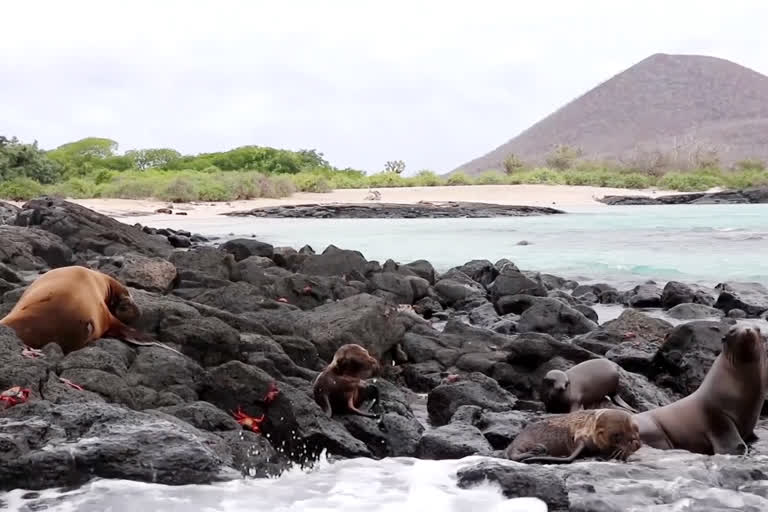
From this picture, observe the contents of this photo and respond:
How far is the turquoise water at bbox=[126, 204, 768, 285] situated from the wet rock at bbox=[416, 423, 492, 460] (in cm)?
1143

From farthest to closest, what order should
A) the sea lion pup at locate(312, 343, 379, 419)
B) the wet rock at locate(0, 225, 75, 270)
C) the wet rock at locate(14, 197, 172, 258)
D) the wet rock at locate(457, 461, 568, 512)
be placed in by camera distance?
the wet rock at locate(14, 197, 172, 258) < the wet rock at locate(0, 225, 75, 270) < the sea lion pup at locate(312, 343, 379, 419) < the wet rock at locate(457, 461, 568, 512)


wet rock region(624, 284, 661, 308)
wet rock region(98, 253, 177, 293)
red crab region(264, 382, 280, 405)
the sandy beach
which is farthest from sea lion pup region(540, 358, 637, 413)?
the sandy beach

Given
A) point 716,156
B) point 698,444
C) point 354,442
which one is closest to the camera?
point 354,442

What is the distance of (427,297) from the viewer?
531 inches

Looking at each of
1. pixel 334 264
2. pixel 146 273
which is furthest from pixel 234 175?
pixel 146 273

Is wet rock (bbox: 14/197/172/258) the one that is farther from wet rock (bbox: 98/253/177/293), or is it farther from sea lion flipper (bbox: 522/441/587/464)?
sea lion flipper (bbox: 522/441/587/464)

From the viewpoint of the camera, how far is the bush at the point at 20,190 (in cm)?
3538

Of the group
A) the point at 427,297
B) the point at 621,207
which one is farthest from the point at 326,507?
the point at 621,207

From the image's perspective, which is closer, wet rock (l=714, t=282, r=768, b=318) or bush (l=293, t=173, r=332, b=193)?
wet rock (l=714, t=282, r=768, b=318)

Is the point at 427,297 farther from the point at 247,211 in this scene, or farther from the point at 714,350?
the point at 247,211

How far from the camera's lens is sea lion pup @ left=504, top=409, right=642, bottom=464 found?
19.6ft

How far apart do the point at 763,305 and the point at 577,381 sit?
264 inches

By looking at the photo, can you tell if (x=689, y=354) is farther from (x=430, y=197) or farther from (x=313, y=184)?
(x=313, y=184)

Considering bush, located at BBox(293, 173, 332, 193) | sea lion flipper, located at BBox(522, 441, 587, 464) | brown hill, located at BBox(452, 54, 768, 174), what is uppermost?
brown hill, located at BBox(452, 54, 768, 174)
